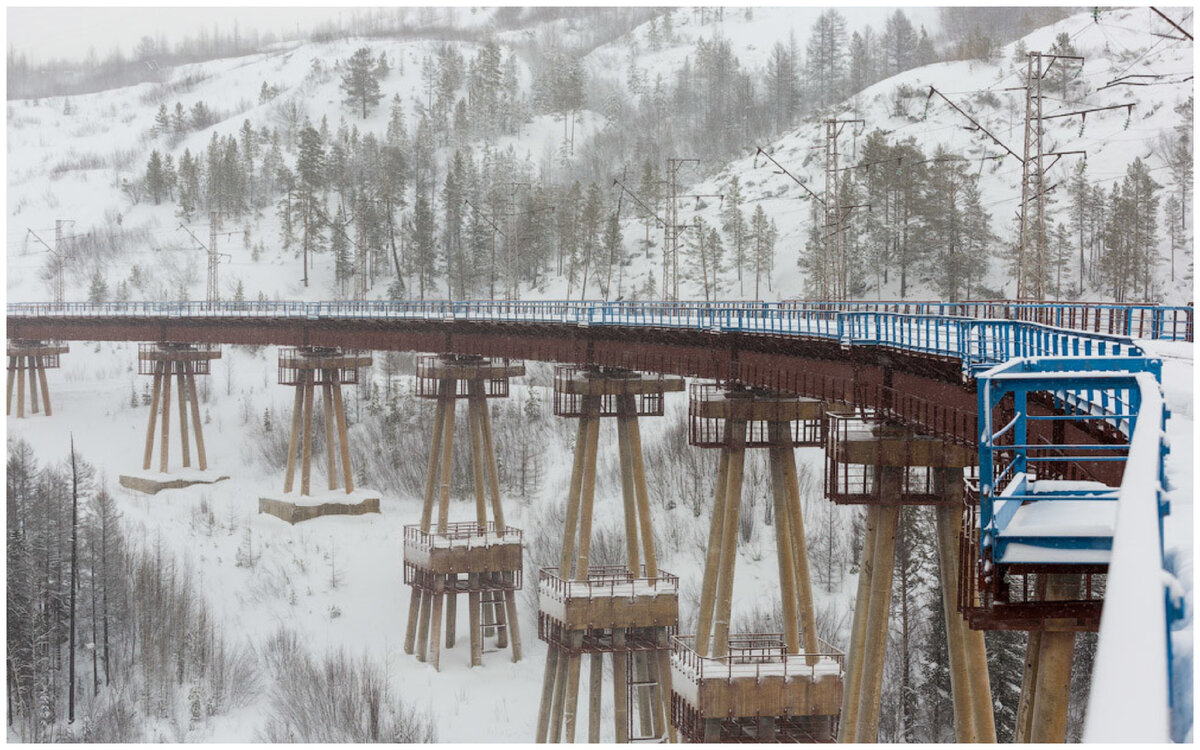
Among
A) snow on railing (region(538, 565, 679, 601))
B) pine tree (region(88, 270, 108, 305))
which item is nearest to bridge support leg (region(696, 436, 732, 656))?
snow on railing (region(538, 565, 679, 601))

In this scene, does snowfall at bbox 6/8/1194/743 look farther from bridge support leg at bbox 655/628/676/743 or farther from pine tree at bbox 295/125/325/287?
bridge support leg at bbox 655/628/676/743

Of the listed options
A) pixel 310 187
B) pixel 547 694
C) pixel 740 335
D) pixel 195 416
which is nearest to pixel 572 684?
pixel 547 694

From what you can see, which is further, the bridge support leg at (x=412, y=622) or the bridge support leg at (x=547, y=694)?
the bridge support leg at (x=412, y=622)

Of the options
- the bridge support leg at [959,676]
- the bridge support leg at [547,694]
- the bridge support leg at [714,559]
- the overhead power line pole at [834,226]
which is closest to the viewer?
the bridge support leg at [959,676]

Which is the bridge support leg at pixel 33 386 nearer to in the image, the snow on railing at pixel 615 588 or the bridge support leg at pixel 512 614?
the bridge support leg at pixel 512 614

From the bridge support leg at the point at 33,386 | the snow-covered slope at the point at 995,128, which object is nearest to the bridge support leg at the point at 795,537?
the bridge support leg at the point at 33,386

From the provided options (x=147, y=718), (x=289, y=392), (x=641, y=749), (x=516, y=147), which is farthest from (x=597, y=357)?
(x=516, y=147)
